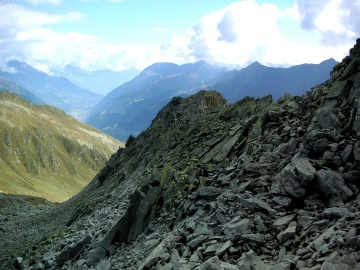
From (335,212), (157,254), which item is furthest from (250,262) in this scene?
(157,254)

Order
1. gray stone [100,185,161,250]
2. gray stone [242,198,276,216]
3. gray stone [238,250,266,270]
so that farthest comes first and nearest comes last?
gray stone [100,185,161,250]
gray stone [242,198,276,216]
gray stone [238,250,266,270]

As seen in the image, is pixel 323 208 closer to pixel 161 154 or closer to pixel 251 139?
pixel 251 139

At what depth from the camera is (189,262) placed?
15.6 metres

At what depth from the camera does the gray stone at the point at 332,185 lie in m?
15.3

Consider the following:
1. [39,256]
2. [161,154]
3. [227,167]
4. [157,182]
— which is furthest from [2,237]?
[227,167]

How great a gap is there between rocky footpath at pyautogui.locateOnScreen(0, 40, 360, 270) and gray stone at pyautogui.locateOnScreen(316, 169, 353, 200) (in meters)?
→ 0.05

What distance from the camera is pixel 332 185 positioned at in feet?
51.5

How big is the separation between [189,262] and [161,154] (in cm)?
3110

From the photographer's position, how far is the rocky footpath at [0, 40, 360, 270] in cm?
1373

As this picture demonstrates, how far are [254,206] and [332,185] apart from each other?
12.8 feet

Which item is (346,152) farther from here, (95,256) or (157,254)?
(95,256)

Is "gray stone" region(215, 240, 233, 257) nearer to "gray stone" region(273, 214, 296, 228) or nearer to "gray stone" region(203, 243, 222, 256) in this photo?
"gray stone" region(203, 243, 222, 256)

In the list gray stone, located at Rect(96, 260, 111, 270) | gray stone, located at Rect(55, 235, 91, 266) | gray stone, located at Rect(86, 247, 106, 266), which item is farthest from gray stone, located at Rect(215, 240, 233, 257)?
gray stone, located at Rect(55, 235, 91, 266)

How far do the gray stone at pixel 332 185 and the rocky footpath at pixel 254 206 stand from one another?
47mm
